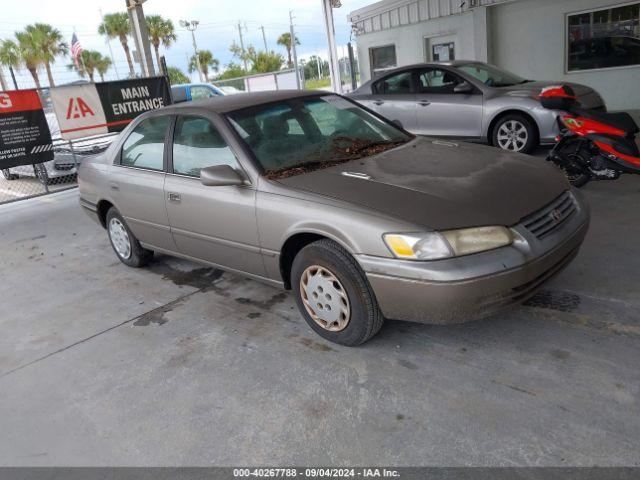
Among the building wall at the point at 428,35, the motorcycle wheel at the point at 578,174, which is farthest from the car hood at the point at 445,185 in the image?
the building wall at the point at 428,35

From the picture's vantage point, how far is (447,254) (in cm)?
268

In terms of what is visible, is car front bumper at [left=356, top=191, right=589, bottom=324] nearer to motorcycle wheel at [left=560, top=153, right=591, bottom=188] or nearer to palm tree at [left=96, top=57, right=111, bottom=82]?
motorcycle wheel at [left=560, top=153, right=591, bottom=188]

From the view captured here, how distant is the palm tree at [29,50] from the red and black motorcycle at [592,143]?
44.5 meters

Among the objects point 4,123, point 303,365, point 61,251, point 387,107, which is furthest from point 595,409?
point 4,123

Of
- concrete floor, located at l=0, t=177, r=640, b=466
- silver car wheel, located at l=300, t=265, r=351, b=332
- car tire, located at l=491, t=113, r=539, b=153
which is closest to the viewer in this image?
concrete floor, located at l=0, t=177, r=640, b=466

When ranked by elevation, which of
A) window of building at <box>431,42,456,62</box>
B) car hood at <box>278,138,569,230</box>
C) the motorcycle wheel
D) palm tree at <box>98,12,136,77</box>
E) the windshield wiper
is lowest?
the motorcycle wheel

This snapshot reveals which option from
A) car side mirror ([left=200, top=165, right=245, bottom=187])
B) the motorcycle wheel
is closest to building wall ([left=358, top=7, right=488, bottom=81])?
the motorcycle wheel

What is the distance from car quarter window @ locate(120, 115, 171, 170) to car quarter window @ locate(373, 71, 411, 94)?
5.04 meters

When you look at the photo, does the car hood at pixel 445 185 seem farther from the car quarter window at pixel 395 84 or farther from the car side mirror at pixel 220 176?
the car quarter window at pixel 395 84

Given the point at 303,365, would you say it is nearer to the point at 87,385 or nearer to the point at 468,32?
the point at 87,385

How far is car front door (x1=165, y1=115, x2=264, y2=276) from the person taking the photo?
3.56 metres

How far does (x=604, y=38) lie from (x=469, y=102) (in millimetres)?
4985

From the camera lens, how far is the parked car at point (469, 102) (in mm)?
7090

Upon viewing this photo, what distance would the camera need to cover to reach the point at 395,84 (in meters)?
8.59
